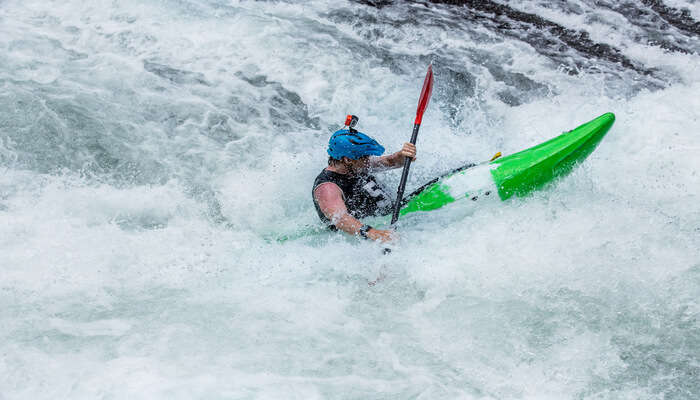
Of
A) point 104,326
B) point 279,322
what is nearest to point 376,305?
point 279,322

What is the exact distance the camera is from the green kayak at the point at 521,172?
4402mm

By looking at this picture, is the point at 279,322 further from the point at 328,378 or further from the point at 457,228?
the point at 457,228

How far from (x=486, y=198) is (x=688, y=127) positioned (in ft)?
7.56

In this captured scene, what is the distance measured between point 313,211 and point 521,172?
65.8 inches

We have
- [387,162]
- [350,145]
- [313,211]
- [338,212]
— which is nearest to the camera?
[338,212]

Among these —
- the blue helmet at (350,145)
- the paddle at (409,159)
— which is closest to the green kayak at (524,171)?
the paddle at (409,159)

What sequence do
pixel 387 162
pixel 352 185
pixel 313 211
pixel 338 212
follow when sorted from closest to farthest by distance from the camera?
pixel 338 212, pixel 352 185, pixel 387 162, pixel 313 211

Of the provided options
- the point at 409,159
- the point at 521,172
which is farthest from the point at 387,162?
the point at 521,172

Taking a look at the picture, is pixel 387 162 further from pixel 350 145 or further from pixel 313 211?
pixel 313 211

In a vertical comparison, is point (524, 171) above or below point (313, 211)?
above

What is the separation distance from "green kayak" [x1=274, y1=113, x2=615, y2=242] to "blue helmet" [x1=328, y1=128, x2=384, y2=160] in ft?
1.82

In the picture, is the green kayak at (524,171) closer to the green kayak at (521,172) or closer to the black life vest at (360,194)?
the green kayak at (521,172)

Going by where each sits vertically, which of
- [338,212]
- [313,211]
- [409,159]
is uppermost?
[409,159]

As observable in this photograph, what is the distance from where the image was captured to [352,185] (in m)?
4.53
